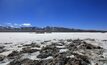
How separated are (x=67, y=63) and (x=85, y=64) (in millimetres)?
1117

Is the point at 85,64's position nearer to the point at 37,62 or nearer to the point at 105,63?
the point at 105,63

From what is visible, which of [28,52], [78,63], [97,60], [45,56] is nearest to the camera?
[78,63]

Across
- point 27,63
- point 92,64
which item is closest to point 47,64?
point 27,63

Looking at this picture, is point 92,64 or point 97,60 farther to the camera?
point 97,60

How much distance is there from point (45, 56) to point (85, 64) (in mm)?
3309

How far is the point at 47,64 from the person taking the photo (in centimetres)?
855

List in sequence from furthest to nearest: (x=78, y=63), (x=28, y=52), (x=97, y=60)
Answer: (x=28, y=52), (x=97, y=60), (x=78, y=63)

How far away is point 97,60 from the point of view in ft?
31.6

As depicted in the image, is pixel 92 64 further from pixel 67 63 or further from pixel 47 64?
pixel 47 64

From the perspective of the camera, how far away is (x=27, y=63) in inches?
346

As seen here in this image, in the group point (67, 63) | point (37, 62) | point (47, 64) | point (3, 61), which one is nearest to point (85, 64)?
point (67, 63)

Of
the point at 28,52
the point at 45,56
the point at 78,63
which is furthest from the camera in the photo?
the point at 28,52

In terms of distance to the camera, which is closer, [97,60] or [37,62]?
[37,62]

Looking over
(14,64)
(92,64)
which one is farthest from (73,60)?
(14,64)
